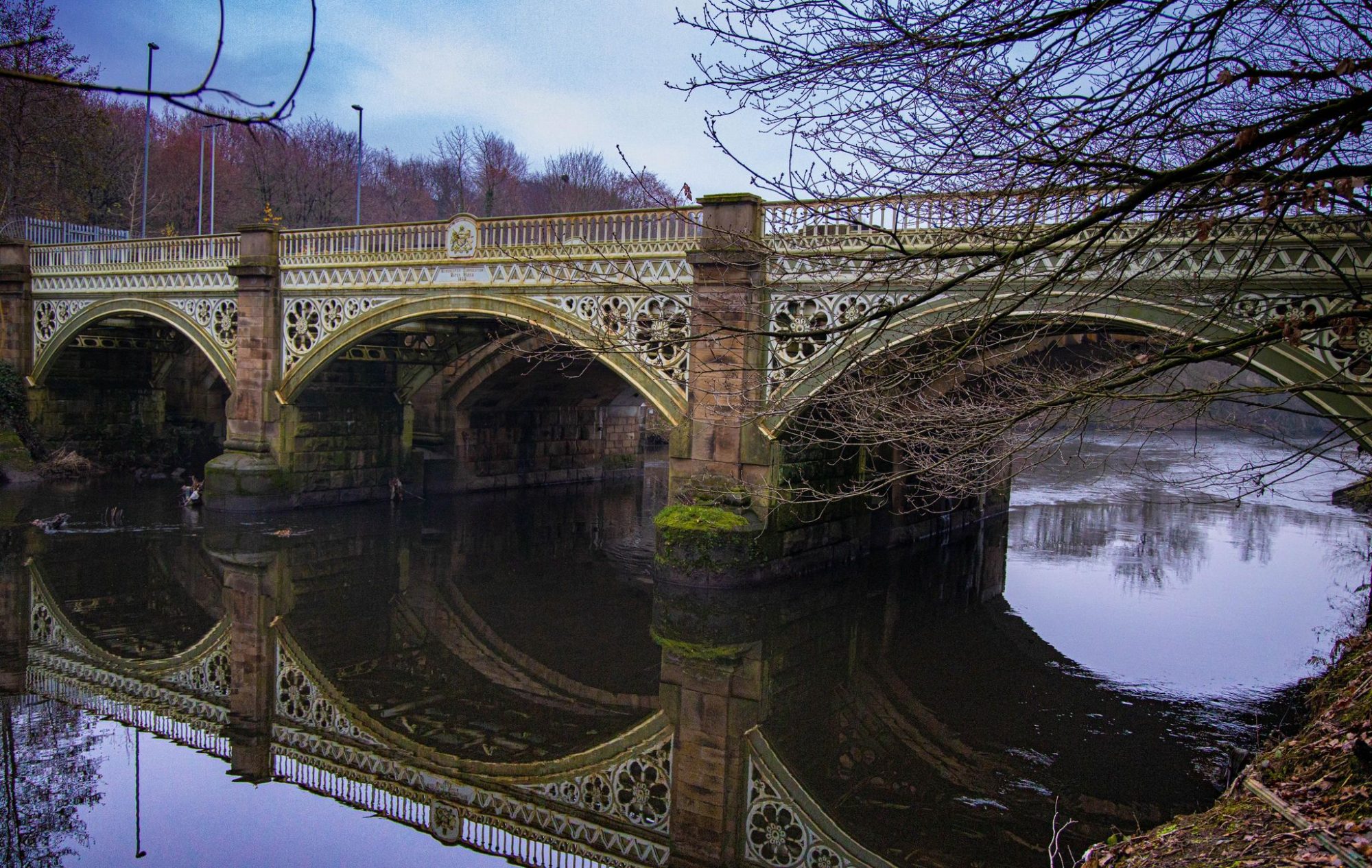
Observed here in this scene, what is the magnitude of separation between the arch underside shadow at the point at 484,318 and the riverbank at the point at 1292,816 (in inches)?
264

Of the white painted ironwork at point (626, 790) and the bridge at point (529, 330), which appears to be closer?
→ the white painted ironwork at point (626, 790)

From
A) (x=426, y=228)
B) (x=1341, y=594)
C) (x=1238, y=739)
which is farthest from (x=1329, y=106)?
(x=426, y=228)

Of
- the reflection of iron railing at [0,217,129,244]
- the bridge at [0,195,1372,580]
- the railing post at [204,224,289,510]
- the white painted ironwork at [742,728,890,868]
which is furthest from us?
the reflection of iron railing at [0,217,129,244]

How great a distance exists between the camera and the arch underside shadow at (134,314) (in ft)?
58.6

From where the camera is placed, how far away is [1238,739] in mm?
8383

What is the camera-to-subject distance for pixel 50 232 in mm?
23906

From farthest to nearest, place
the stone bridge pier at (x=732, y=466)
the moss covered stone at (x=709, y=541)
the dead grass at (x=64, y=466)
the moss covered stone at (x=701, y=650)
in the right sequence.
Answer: the dead grass at (x=64, y=466) < the moss covered stone at (x=709, y=541) < the stone bridge pier at (x=732, y=466) < the moss covered stone at (x=701, y=650)

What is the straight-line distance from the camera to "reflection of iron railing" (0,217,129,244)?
23.8 meters

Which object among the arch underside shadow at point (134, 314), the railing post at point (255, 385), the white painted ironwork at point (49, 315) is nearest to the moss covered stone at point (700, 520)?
the railing post at point (255, 385)

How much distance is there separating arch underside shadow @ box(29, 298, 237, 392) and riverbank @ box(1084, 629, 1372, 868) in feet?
51.9

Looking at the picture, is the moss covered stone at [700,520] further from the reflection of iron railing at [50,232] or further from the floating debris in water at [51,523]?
the reflection of iron railing at [50,232]

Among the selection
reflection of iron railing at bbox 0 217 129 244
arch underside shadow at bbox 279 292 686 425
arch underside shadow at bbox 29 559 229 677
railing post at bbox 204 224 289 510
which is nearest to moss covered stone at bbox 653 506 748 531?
arch underside shadow at bbox 279 292 686 425

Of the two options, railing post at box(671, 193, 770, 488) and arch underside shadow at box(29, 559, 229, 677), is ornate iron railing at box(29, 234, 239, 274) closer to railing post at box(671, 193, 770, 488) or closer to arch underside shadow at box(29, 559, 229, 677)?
arch underside shadow at box(29, 559, 229, 677)

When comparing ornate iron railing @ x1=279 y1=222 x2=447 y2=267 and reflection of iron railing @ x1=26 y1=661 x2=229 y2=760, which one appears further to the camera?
ornate iron railing @ x1=279 y1=222 x2=447 y2=267
